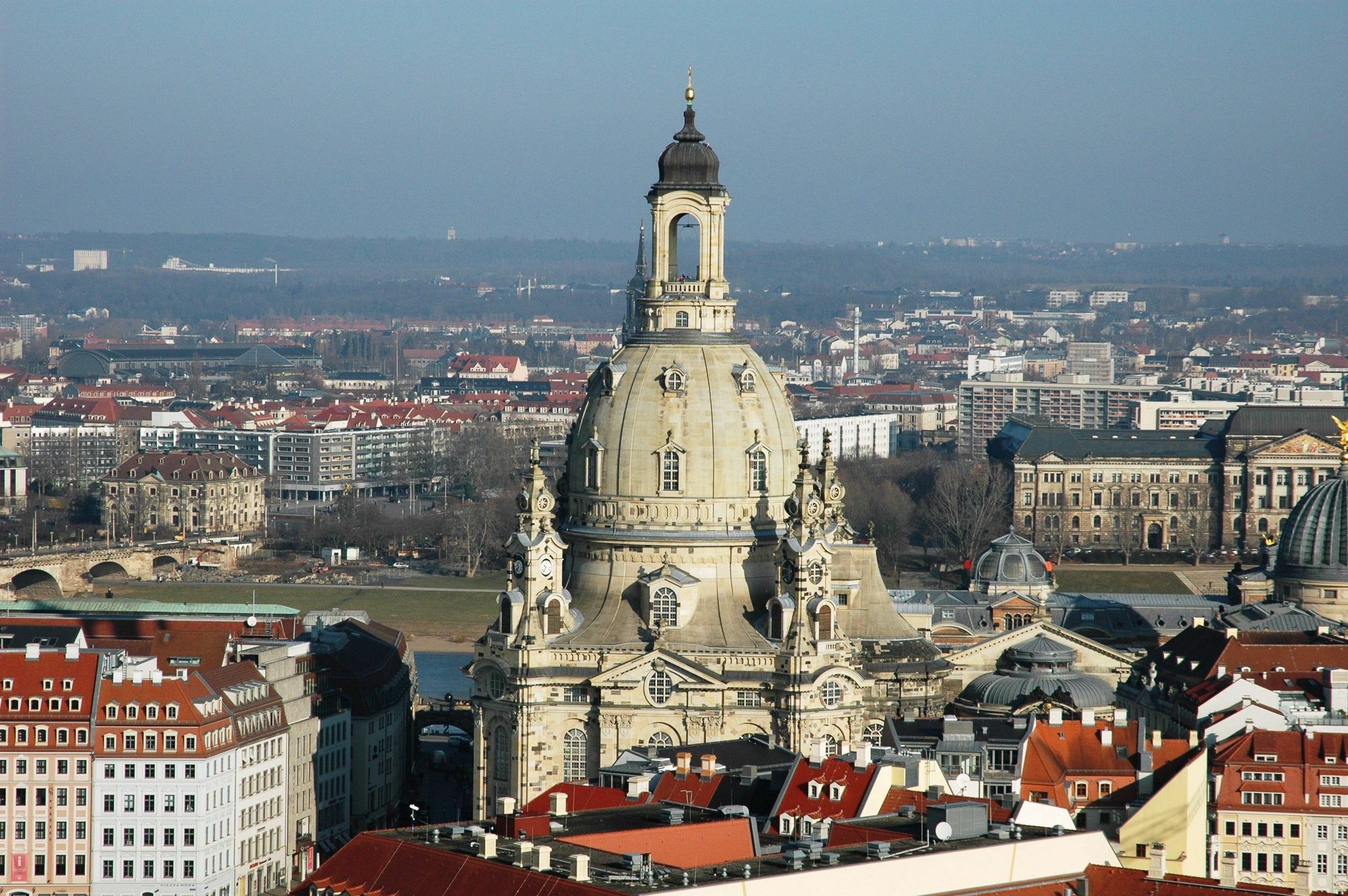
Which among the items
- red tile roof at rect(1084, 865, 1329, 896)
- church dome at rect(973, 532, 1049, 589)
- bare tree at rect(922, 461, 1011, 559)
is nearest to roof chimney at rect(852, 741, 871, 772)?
red tile roof at rect(1084, 865, 1329, 896)

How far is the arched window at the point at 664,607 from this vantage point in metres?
92.1

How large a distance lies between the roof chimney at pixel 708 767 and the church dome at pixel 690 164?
2490 cm

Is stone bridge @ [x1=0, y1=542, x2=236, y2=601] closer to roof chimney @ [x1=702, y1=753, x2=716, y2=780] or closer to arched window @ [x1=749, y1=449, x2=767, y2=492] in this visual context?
arched window @ [x1=749, y1=449, x2=767, y2=492]

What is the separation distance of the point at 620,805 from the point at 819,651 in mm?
21016

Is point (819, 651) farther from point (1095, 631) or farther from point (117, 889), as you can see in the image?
point (1095, 631)

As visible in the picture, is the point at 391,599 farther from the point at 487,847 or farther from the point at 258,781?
the point at 487,847

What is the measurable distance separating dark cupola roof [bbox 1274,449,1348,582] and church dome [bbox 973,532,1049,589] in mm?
11293

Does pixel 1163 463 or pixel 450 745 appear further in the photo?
pixel 1163 463

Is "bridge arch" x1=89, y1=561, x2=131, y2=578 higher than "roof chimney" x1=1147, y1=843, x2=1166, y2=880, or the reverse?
"bridge arch" x1=89, y1=561, x2=131, y2=578

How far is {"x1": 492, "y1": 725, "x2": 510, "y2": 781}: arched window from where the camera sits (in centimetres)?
9175

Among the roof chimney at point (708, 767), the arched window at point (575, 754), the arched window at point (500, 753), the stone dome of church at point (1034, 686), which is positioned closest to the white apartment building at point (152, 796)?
the arched window at point (500, 753)

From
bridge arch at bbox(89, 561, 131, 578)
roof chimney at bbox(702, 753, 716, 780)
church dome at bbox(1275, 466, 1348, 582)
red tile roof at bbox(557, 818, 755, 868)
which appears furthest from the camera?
bridge arch at bbox(89, 561, 131, 578)

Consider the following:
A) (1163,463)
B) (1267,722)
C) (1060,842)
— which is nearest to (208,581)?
(1163,463)

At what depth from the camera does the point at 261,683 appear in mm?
91938
